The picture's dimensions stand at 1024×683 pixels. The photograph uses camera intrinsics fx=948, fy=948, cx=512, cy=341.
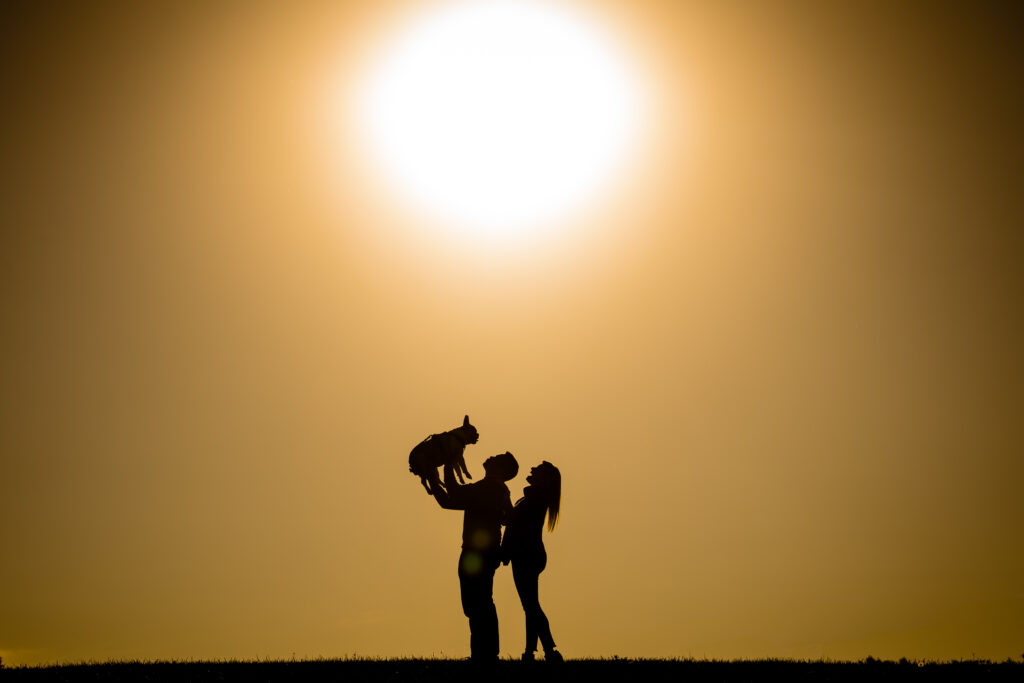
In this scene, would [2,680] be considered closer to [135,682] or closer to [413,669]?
[135,682]

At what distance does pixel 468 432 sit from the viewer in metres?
11.7

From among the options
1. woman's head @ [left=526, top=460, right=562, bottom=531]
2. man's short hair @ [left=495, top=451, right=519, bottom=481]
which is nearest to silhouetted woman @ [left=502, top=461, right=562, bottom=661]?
woman's head @ [left=526, top=460, right=562, bottom=531]

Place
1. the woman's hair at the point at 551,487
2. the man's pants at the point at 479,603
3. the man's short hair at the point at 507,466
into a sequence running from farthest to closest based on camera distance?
the woman's hair at the point at 551,487
the man's short hair at the point at 507,466
the man's pants at the point at 479,603

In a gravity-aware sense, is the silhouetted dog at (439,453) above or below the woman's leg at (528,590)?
above

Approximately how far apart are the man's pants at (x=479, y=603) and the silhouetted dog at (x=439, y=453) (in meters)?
0.98

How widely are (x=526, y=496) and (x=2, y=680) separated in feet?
25.1

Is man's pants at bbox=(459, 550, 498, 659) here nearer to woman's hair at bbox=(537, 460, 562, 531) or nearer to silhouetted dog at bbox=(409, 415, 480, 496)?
silhouetted dog at bbox=(409, 415, 480, 496)

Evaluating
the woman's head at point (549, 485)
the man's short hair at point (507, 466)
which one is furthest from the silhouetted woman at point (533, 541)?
the man's short hair at point (507, 466)

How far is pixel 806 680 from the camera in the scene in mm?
11195

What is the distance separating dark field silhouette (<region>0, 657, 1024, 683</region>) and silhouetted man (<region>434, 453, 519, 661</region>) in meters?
0.35

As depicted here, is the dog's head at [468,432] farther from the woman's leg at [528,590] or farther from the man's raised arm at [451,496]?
the woman's leg at [528,590]

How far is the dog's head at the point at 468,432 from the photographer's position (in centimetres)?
1164

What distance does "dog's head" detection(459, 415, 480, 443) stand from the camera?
11638 millimetres

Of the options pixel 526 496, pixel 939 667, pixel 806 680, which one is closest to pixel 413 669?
pixel 526 496
